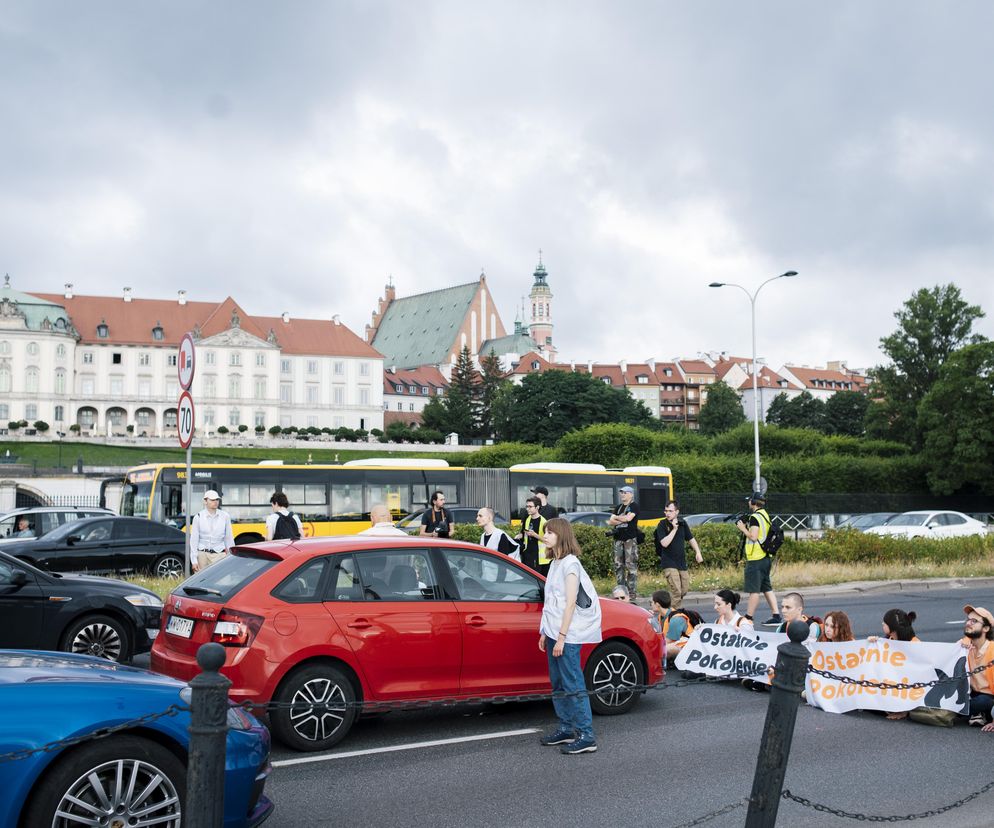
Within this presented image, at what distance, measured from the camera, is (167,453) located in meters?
100

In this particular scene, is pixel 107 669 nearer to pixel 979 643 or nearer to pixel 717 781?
pixel 717 781

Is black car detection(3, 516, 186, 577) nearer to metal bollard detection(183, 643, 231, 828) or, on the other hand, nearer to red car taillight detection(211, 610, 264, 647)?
red car taillight detection(211, 610, 264, 647)

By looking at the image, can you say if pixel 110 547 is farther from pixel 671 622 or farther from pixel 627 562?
pixel 671 622

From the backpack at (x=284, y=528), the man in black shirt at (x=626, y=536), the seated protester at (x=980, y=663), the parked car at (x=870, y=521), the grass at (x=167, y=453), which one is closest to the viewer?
the seated protester at (x=980, y=663)

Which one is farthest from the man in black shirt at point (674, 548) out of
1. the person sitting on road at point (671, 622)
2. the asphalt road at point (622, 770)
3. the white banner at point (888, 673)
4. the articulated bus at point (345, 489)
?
the articulated bus at point (345, 489)

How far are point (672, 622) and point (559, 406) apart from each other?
307ft

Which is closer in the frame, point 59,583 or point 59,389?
point 59,583

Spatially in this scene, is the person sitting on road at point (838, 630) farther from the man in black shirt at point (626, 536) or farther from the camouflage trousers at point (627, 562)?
the camouflage trousers at point (627, 562)

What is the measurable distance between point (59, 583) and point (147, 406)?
12436 cm

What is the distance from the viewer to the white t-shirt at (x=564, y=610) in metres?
7.50

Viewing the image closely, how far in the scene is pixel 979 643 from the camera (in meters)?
8.75

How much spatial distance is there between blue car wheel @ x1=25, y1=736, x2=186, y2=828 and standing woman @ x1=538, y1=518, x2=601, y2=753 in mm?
3314

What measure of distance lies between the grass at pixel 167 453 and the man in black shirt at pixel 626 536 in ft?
236

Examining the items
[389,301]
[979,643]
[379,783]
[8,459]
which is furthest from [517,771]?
[389,301]
